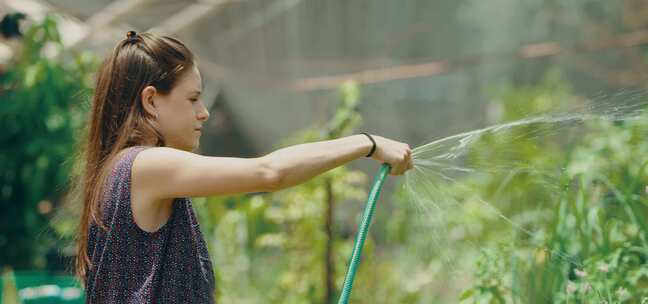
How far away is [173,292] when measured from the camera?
6.23 ft

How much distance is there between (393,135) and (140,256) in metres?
4.16

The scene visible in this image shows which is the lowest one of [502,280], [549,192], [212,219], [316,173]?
[316,173]

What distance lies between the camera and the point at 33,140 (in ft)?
16.6

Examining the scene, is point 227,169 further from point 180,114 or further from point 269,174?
point 180,114

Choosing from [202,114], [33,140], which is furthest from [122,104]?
[33,140]

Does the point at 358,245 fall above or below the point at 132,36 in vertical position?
below

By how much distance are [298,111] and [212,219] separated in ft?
6.05

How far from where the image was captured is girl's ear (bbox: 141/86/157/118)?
1969mm

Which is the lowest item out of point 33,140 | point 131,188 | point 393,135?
point 131,188

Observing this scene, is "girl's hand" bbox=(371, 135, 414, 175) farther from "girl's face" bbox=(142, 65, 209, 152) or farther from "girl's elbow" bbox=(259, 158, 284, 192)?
"girl's face" bbox=(142, 65, 209, 152)

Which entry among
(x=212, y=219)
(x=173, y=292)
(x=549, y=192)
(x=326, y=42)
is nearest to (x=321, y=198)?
(x=212, y=219)

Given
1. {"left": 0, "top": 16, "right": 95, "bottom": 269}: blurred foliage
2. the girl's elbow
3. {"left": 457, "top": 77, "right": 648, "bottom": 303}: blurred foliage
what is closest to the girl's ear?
the girl's elbow

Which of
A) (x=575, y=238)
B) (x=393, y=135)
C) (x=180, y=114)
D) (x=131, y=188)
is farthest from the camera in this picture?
(x=393, y=135)

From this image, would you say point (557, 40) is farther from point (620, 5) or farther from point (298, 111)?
point (298, 111)
